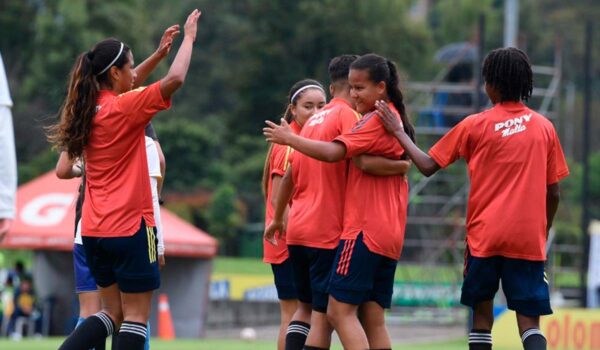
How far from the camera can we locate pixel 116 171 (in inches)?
301

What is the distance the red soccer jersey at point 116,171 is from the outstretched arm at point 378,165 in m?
1.33

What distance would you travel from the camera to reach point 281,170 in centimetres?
915

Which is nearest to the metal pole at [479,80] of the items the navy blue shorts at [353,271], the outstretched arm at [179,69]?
the navy blue shorts at [353,271]

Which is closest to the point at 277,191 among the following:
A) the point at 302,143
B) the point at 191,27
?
the point at 302,143

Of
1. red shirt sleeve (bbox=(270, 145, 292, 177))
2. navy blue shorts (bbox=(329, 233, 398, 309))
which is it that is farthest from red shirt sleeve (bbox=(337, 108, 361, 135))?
red shirt sleeve (bbox=(270, 145, 292, 177))

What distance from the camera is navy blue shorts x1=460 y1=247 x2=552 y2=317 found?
7.75 metres

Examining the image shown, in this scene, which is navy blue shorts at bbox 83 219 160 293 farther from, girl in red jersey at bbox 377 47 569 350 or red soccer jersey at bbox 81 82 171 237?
girl in red jersey at bbox 377 47 569 350

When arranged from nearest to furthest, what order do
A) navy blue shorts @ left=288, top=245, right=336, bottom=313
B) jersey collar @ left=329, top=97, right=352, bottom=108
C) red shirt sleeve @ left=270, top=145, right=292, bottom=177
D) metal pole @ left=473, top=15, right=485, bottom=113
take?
navy blue shorts @ left=288, top=245, right=336, bottom=313, jersey collar @ left=329, top=97, right=352, bottom=108, red shirt sleeve @ left=270, top=145, right=292, bottom=177, metal pole @ left=473, top=15, right=485, bottom=113

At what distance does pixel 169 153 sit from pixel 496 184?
147ft

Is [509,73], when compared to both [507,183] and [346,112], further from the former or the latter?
[346,112]

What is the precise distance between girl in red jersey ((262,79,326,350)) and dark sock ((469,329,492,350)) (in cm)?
155

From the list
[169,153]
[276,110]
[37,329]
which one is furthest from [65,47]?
[37,329]

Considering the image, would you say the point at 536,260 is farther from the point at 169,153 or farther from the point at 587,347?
the point at 169,153

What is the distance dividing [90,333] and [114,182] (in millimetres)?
949
